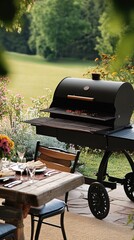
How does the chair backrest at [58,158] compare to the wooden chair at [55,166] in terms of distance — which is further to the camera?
the chair backrest at [58,158]

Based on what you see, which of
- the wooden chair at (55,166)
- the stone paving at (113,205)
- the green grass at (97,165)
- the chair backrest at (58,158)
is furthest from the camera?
the green grass at (97,165)

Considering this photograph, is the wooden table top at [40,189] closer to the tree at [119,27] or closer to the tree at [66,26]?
the tree at [66,26]

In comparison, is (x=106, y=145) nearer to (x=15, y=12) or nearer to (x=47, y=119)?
(x=47, y=119)

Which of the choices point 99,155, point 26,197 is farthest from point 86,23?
point 99,155

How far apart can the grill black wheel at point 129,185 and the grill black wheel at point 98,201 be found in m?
0.63

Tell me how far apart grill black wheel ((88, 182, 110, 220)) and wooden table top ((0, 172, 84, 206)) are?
1027 millimetres

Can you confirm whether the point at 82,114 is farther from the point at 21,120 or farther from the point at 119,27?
the point at 119,27

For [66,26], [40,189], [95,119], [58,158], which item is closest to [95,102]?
[95,119]

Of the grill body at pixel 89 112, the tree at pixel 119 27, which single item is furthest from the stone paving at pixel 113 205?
the tree at pixel 119 27

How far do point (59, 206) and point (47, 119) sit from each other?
158cm

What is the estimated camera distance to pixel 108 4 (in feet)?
2.68

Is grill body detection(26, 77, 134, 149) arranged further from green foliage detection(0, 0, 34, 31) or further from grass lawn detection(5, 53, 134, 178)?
green foliage detection(0, 0, 34, 31)

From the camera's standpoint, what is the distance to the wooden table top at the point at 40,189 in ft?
13.4

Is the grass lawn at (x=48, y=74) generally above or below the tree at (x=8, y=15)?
below
